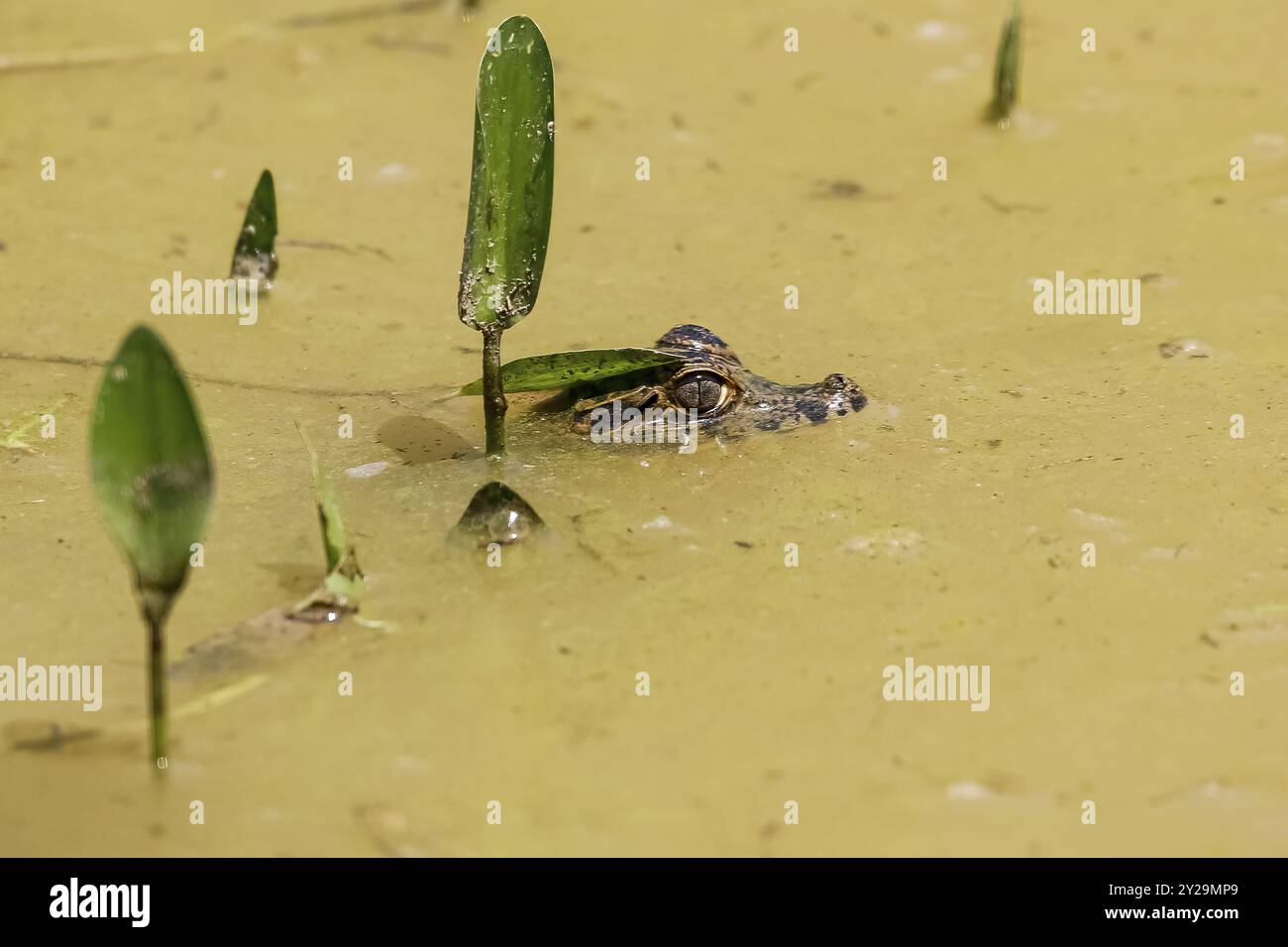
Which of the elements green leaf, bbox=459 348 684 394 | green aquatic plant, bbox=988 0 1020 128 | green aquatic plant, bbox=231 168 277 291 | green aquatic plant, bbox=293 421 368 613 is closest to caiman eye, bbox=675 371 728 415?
green leaf, bbox=459 348 684 394

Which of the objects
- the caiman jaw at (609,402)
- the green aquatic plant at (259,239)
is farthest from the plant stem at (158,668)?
the green aquatic plant at (259,239)

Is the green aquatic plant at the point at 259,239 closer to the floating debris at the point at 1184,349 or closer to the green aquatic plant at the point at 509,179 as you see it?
the green aquatic plant at the point at 509,179

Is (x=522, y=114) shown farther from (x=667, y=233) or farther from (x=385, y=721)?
(x=667, y=233)

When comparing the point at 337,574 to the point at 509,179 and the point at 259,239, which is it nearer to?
the point at 509,179

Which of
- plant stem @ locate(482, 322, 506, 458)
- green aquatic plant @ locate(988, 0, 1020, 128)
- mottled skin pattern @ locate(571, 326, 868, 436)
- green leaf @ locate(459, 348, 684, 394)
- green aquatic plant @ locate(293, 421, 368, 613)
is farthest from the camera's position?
green aquatic plant @ locate(988, 0, 1020, 128)

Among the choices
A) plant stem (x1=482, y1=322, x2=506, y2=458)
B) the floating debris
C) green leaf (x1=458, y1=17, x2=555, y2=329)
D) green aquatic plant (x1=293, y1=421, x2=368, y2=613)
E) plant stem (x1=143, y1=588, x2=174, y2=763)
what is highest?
green leaf (x1=458, y1=17, x2=555, y2=329)

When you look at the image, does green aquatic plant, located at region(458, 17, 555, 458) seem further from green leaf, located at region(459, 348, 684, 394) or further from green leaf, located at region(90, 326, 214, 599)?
green leaf, located at region(90, 326, 214, 599)
